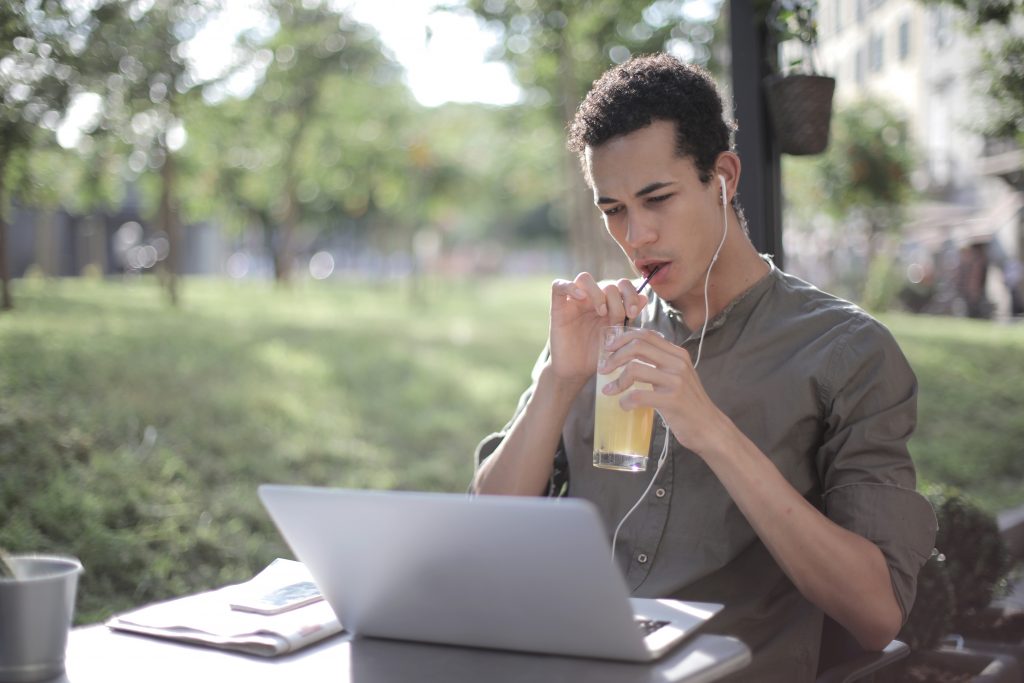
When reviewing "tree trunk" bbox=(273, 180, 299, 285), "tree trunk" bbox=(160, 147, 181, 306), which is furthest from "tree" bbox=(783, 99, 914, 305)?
"tree trunk" bbox=(160, 147, 181, 306)

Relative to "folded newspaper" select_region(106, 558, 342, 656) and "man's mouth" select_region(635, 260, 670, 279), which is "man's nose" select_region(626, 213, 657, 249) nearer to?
"man's mouth" select_region(635, 260, 670, 279)

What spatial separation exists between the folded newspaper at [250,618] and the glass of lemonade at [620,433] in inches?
22.0

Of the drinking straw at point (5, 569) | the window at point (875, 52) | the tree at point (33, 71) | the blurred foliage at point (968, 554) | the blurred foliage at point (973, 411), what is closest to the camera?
the drinking straw at point (5, 569)

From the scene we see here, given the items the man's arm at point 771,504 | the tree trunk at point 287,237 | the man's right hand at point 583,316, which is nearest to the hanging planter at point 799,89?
the man's right hand at point 583,316

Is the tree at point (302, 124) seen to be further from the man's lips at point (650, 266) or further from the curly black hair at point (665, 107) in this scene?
the man's lips at point (650, 266)

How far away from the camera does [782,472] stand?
196cm

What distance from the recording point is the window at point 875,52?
12.0 meters

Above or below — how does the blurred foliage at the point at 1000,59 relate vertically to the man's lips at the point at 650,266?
above

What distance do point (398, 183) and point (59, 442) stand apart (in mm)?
12693

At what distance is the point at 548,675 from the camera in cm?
126

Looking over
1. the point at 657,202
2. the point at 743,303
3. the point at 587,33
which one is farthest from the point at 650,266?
the point at 587,33

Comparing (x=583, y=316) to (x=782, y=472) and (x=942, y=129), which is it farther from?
(x=942, y=129)

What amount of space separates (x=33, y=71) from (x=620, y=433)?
2.92 m

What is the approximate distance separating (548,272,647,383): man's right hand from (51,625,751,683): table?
26.7 inches
